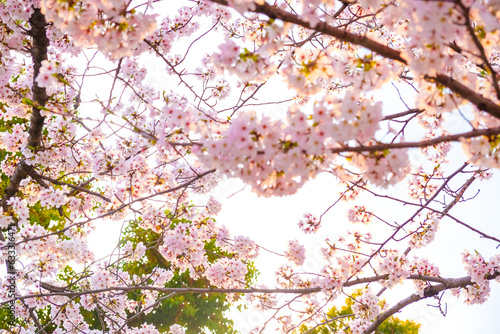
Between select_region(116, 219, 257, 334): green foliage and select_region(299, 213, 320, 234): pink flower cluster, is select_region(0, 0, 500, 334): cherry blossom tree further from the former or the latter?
select_region(116, 219, 257, 334): green foliage

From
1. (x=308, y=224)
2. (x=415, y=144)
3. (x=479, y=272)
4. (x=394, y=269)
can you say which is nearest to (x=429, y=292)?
(x=394, y=269)

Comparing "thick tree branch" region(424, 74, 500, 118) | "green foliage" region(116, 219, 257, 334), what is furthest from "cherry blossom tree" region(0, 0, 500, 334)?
"green foliage" region(116, 219, 257, 334)

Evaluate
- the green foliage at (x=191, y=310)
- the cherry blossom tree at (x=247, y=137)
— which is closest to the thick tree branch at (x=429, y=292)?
the cherry blossom tree at (x=247, y=137)

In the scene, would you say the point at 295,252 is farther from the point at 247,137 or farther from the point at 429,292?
the point at 247,137

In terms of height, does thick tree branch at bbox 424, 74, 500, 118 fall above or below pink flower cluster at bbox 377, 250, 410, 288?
below

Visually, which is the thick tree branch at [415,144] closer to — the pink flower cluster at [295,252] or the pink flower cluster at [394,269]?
the pink flower cluster at [394,269]

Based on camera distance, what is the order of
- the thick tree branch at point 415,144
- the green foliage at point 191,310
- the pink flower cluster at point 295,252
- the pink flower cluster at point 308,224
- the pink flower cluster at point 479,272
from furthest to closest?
the green foliage at point 191,310 → the pink flower cluster at point 295,252 → the pink flower cluster at point 308,224 → the pink flower cluster at point 479,272 → the thick tree branch at point 415,144

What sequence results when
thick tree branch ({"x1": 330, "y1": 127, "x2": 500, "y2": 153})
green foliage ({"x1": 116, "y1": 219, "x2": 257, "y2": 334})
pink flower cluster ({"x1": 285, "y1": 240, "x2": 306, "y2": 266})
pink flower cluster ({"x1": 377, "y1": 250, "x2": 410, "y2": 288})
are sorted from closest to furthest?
1. thick tree branch ({"x1": 330, "y1": 127, "x2": 500, "y2": 153})
2. pink flower cluster ({"x1": 377, "y1": 250, "x2": 410, "y2": 288})
3. pink flower cluster ({"x1": 285, "y1": 240, "x2": 306, "y2": 266})
4. green foliage ({"x1": 116, "y1": 219, "x2": 257, "y2": 334})

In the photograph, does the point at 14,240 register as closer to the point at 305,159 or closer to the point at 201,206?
the point at 201,206

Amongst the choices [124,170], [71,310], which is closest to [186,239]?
[124,170]

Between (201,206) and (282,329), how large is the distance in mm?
2156

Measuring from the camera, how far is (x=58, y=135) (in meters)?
4.95

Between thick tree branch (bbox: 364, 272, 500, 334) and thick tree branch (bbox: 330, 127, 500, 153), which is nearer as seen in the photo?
thick tree branch (bbox: 330, 127, 500, 153)

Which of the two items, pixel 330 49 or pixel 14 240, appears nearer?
pixel 330 49
